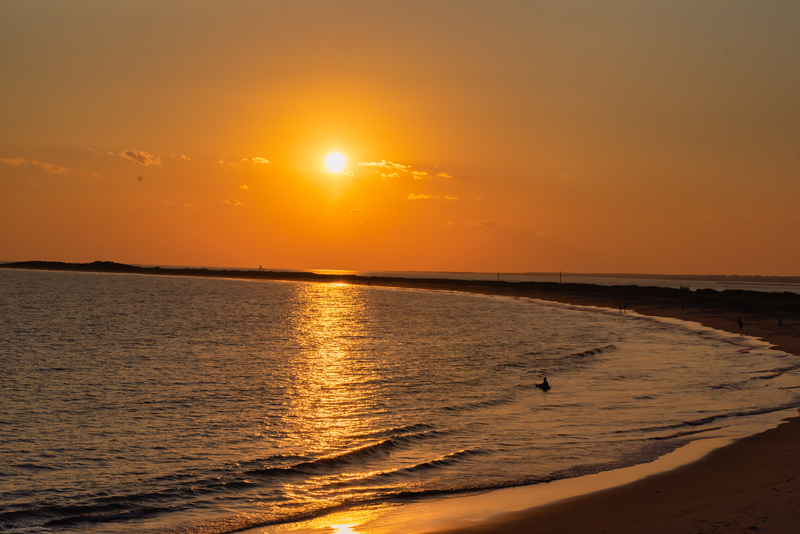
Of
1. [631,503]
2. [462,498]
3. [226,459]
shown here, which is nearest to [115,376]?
[226,459]

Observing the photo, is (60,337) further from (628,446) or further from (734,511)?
(734,511)

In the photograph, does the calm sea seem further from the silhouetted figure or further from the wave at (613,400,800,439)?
the silhouetted figure

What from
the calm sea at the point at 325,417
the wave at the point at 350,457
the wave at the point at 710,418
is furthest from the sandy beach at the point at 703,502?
the wave at the point at 350,457

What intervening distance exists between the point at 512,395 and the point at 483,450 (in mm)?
9445

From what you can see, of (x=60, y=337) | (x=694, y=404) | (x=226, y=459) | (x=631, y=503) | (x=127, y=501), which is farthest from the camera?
(x=60, y=337)

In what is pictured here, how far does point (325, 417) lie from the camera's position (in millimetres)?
22984

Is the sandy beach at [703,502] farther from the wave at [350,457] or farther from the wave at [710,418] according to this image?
the wave at [350,457]

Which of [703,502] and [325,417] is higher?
[703,502]

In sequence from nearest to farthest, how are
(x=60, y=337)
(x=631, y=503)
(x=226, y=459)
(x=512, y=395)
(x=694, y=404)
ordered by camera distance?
(x=631, y=503) < (x=226, y=459) < (x=694, y=404) < (x=512, y=395) < (x=60, y=337)

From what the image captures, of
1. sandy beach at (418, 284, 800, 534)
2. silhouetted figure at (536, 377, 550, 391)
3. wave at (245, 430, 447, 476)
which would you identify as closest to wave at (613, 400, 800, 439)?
sandy beach at (418, 284, 800, 534)

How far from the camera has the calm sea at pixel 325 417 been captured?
47.5ft

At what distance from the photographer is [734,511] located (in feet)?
38.1

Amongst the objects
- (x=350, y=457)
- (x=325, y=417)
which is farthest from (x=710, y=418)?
(x=325, y=417)

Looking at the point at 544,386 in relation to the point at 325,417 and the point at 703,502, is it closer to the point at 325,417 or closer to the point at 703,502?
the point at 325,417
